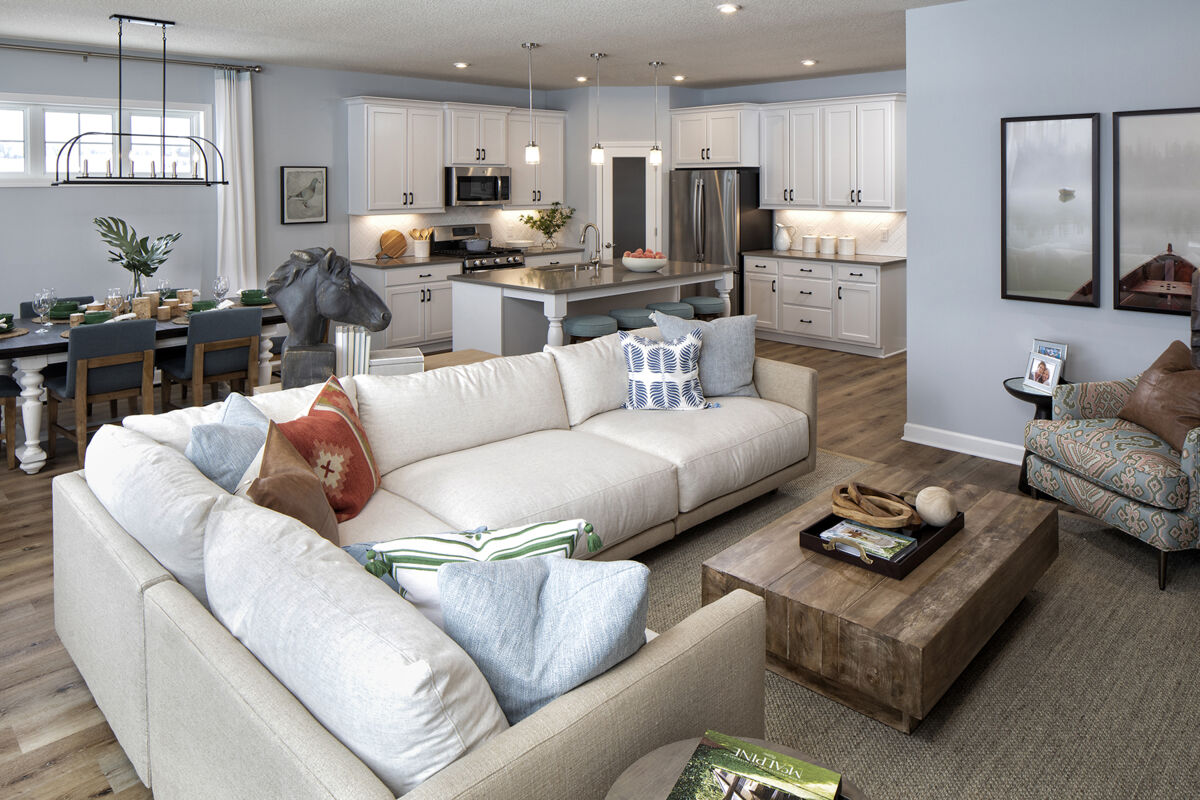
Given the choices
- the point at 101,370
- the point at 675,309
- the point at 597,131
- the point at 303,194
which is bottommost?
the point at 101,370

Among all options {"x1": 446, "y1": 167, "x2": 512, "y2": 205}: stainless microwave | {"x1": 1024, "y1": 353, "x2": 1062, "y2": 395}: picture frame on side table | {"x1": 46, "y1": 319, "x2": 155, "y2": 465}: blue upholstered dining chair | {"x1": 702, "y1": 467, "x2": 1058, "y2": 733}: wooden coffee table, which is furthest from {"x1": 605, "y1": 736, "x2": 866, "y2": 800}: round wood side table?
{"x1": 446, "y1": 167, "x2": 512, "y2": 205}: stainless microwave

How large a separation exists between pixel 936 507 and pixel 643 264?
415 centimetres

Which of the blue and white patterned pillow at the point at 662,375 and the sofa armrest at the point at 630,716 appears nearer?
the sofa armrest at the point at 630,716

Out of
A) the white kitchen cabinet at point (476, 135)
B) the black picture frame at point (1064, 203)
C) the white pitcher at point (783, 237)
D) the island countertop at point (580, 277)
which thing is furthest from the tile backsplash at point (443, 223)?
the black picture frame at point (1064, 203)

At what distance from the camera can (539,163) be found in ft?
30.0

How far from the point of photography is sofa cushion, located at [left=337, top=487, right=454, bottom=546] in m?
2.75

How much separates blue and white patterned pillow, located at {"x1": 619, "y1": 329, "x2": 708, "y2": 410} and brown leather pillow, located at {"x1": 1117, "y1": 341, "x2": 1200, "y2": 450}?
1834 mm

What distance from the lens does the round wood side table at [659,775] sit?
139 cm

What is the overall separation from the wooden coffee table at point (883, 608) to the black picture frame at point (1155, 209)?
1.88 m

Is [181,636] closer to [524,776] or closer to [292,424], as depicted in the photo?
[524,776]

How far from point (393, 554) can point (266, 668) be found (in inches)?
12.8

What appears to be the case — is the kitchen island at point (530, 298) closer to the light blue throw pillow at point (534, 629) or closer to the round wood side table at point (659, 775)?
the light blue throw pillow at point (534, 629)

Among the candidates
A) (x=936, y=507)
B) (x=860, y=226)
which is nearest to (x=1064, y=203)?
(x=936, y=507)

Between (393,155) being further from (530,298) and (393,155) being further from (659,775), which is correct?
(659,775)
